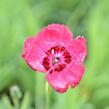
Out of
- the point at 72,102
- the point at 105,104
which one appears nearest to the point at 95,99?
the point at 105,104

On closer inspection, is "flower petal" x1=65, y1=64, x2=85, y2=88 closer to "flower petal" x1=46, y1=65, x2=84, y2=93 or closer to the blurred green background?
"flower petal" x1=46, y1=65, x2=84, y2=93

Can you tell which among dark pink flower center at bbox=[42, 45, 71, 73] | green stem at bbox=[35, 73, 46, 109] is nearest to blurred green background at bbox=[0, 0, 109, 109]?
green stem at bbox=[35, 73, 46, 109]

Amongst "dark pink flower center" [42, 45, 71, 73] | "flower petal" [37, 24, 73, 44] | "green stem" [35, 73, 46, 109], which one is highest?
"flower petal" [37, 24, 73, 44]

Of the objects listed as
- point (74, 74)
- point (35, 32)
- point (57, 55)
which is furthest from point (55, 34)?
point (35, 32)

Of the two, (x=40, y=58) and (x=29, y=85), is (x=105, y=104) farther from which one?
(x=40, y=58)

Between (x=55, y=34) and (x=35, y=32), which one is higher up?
(x=35, y=32)

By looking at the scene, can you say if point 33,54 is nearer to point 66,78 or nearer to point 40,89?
point 66,78

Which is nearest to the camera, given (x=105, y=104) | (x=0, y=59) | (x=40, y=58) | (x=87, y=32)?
(x=40, y=58)
